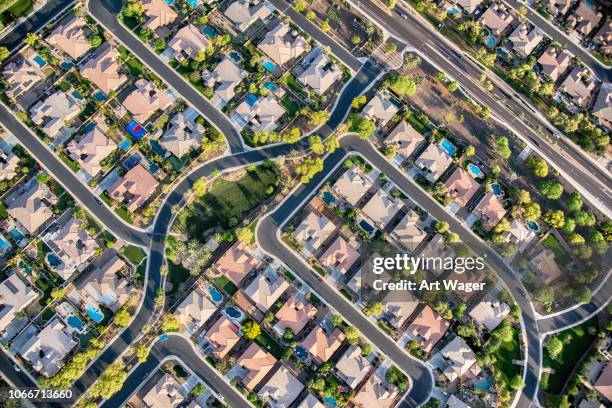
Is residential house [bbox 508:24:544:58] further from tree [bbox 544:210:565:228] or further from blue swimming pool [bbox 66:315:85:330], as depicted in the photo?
blue swimming pool [bbox 66:315:85:330]

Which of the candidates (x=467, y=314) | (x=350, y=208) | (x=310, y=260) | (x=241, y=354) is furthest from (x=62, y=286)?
(x=467, y=314)

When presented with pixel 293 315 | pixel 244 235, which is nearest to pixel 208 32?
pixel 244 235

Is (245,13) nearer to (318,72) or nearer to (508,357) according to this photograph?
(318,72)

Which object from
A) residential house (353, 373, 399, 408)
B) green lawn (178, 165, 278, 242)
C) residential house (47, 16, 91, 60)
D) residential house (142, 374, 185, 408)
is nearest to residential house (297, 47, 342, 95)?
green lawn (178, 165, 278, 242)

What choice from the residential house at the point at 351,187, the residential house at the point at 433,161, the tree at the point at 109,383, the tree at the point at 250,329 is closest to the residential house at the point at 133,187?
the tree at the point at 109,383

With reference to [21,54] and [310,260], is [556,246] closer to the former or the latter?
[310,260]

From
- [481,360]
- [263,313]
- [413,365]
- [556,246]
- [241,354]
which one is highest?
[556,246]
